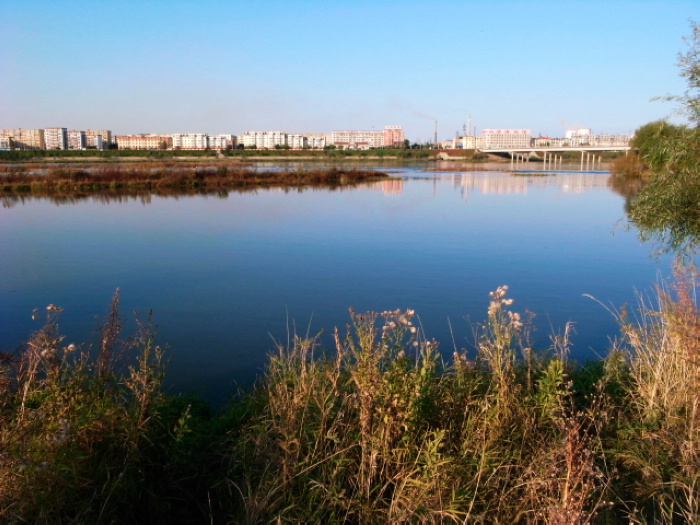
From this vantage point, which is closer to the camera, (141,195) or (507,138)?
(141,195)

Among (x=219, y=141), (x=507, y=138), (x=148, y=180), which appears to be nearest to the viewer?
(x=148, y=180)

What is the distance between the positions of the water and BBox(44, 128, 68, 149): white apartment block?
114030 mm

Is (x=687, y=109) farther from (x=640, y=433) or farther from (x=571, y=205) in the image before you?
(x=571, y=205)

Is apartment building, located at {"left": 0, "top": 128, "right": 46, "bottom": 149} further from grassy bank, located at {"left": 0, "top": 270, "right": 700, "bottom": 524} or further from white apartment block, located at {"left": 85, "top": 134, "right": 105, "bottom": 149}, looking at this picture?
grassy bank, located at {"left": 0, "top": 270, "right": 700, "bottom": 524}

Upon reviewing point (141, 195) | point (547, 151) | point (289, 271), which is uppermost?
point (547, 151)

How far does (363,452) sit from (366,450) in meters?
0.03

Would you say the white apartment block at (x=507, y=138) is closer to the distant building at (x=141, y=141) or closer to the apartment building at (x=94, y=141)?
the distant building at (x=141, y=141)

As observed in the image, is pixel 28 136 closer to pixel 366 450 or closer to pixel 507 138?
pixel 507 138


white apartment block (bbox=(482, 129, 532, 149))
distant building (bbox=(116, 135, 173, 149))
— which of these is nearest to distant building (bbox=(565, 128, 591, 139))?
white apartment block (bbox=(482, 129, 532, 149))

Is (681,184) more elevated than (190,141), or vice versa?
(190,141)

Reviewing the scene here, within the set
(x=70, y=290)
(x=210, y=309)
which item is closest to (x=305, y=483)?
(x=210, y=309)

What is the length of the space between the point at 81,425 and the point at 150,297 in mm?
5054

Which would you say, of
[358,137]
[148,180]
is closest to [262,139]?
[358,137]

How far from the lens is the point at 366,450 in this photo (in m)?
2.79
